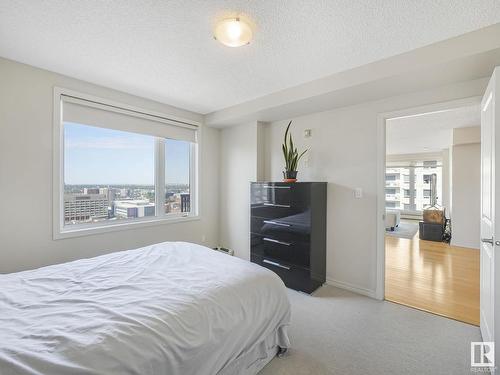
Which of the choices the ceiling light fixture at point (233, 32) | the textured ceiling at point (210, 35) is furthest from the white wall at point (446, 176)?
the ceiling light fixture at point (233, 32)

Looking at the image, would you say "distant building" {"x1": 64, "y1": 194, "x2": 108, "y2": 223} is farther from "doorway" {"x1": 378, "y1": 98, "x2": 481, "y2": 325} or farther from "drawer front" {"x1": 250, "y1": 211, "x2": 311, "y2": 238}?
"doorway" {"x1": 378, "y1": 98, "x2": 481, "y2": 325}

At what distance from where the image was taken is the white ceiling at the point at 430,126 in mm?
3576

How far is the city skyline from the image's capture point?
2.58 metres

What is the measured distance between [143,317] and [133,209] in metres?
2.28

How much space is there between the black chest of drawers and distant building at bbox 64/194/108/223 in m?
1.91

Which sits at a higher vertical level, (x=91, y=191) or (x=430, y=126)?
(x=430, y=126)

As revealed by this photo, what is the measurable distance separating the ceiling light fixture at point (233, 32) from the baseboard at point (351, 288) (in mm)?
2763

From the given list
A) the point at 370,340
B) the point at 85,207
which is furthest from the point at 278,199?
the point at 85,207

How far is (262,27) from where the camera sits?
1.66 metres

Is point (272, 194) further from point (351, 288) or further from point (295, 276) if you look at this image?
point (351, 288)

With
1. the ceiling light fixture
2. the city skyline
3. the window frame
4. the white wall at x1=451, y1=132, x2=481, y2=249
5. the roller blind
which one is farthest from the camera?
the white wall at x1=451, y1=132, x2=481, y2=249

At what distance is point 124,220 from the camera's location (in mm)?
2988

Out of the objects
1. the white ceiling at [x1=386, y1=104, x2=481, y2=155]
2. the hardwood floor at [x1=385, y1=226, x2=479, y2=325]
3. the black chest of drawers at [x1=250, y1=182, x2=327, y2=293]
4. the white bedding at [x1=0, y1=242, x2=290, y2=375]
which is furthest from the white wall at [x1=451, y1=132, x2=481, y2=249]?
the white bedding at [x1=0, y1=242, x2=290, y2=375]

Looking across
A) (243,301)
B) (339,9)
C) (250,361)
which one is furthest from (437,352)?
(339,9)
